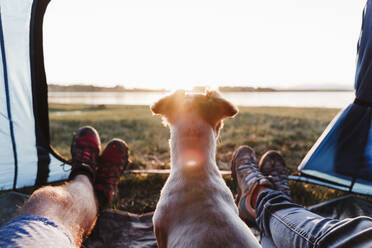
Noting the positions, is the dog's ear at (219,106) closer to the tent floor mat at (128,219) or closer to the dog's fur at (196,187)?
the dog's fur at (196,187)

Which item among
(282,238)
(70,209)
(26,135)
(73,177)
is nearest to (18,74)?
(26,135)

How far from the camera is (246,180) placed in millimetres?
3141

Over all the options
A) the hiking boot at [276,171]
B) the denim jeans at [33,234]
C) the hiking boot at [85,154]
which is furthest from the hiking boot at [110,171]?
the hiking boot at [276,171]

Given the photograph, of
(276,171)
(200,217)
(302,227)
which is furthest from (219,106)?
(276,171)

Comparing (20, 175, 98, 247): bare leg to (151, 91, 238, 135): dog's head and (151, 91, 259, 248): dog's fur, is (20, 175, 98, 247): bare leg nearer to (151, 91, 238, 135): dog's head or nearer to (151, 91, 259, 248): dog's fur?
(151, 91, 259, 248): dog's fur

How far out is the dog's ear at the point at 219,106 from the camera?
7.21 feet

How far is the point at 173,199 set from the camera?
1872mm

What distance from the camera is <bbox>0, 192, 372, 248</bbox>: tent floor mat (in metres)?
2.61

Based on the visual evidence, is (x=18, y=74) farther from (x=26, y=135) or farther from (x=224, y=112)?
(x=224, y=112)

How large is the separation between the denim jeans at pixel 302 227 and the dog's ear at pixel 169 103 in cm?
140

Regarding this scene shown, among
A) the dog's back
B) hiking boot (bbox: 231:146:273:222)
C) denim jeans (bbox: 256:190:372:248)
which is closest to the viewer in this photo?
the dog's back

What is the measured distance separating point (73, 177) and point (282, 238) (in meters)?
2.71

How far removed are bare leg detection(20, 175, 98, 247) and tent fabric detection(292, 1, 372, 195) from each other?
118 inches

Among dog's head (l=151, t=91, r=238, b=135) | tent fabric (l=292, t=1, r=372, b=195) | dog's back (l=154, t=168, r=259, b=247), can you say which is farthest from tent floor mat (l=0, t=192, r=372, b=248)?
dog's head (l=151, t=91, r=238, b=135)
